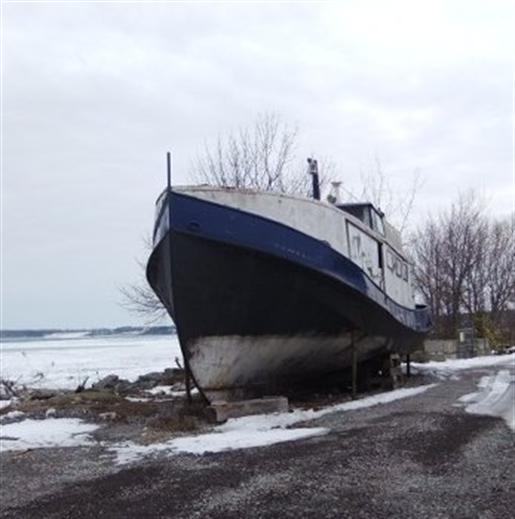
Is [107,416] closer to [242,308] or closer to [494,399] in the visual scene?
[242,308]

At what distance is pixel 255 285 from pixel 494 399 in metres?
4.34

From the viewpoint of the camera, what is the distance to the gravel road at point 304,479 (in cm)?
554

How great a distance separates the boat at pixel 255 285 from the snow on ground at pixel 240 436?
1138mm

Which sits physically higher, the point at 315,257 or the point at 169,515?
the point at 315,257

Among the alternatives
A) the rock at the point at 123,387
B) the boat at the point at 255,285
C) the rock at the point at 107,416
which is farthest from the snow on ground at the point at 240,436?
the rock at the point at 123,387

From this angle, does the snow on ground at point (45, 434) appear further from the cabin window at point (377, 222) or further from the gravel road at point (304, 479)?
the cabin window at point (377, 222)

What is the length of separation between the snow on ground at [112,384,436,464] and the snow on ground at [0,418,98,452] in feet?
3.59

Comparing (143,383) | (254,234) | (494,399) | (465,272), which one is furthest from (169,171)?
(465,272)

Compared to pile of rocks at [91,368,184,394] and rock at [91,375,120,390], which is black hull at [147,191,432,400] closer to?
pile of rocks at [91,368,184,394]

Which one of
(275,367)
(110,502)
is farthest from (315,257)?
(110,502)

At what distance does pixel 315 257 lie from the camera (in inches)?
458

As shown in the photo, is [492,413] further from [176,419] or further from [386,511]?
[386,511]

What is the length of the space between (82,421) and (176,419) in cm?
199

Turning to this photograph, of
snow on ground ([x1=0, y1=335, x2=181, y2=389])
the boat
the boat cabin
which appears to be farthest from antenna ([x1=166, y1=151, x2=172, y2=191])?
snow on ground ([x1=0, y1=335, x2=181, y2=389])
